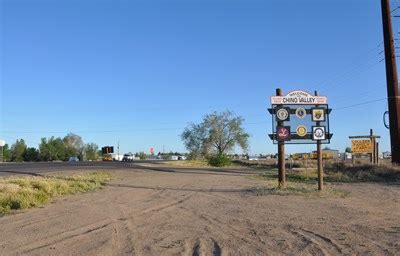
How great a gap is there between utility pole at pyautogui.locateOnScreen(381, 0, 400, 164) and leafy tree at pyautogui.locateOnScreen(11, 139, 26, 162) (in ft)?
378

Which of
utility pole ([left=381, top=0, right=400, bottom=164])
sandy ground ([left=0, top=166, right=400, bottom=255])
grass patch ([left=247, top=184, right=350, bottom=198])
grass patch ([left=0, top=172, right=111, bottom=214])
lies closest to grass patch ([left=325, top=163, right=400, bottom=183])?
utility pole ([left=381, top=0, right=400, bottom=164])

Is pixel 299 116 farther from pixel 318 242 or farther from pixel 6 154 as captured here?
pixel 6 154

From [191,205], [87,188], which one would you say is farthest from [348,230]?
[87,188]

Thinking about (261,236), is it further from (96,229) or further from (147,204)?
(147,204)

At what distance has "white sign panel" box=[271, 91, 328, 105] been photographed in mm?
22911

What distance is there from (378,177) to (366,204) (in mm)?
16860

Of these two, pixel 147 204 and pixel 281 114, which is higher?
pixel 281 114

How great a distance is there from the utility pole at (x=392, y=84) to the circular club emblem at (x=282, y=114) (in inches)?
875

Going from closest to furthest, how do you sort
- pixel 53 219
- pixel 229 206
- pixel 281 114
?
1. pixel 53 219
2. pixel 229 206
3. pixel 281 114

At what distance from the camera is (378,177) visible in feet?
108

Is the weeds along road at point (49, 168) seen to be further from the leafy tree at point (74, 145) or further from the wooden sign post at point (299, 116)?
the leafy tree at point (74, 145)

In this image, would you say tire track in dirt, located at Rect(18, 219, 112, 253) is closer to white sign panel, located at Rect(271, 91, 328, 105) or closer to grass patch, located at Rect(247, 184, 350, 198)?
grass patch, located at Rect(247, 184, 350, 198)

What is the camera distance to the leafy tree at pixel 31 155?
14462 cm

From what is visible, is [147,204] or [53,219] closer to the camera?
[53,219]
